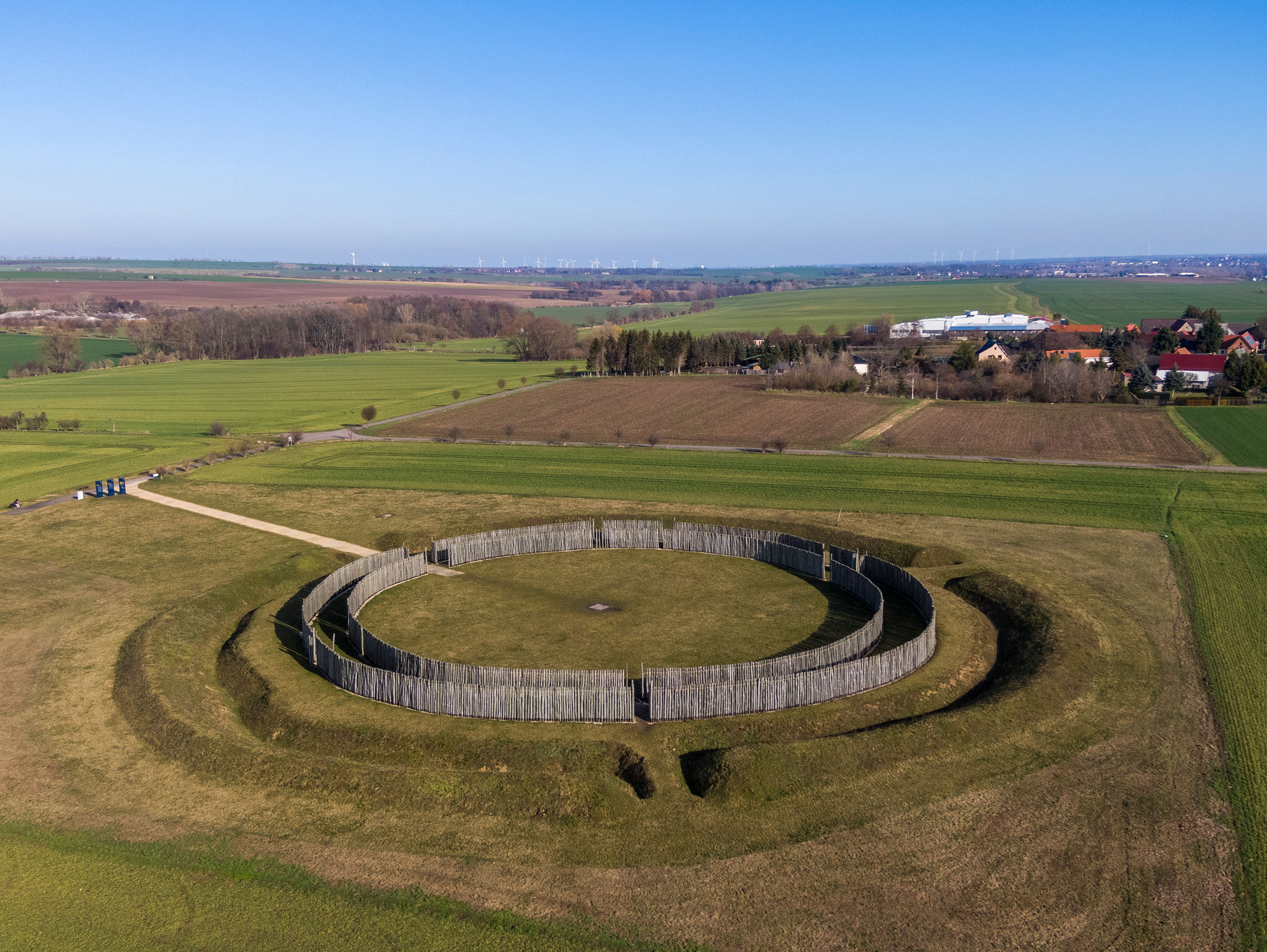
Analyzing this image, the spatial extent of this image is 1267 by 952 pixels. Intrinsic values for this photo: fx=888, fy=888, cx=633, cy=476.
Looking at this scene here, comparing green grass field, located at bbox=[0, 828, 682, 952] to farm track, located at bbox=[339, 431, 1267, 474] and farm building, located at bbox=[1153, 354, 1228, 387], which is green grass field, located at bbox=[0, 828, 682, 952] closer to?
farm track, located at bbox=[339, 431, 1267, 474]

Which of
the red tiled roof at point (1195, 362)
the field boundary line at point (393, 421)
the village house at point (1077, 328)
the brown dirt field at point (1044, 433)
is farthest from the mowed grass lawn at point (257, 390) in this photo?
the village house at point (1077, 328)

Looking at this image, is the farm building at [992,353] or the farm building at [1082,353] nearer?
the farm building at [1082,353]

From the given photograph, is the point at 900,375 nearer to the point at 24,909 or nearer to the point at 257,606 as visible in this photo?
the point at 257,606

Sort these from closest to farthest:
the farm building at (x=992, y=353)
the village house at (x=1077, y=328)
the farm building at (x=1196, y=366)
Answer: the farm building at (x=1196, y=366)
the farm building at (x=992, y=353)
the village house at (x=1077, y=328)

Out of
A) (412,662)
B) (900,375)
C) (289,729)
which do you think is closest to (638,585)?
(412,662)

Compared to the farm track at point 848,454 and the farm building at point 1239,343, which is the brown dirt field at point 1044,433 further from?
the farm building at point 1239,343

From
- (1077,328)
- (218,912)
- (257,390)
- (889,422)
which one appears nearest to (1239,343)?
(1077,328)
